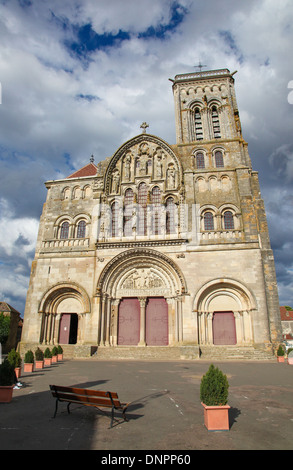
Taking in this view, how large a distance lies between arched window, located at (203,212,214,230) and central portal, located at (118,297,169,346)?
6722 mm

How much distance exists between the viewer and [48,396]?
29.9 ft

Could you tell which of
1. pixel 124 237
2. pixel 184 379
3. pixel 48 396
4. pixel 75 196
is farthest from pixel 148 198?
pixel 48 396

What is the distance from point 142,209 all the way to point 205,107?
12625 millimetres

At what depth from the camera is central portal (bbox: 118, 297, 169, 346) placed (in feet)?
74.0

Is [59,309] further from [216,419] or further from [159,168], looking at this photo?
[216,419]

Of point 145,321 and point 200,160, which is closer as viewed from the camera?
point 145,321

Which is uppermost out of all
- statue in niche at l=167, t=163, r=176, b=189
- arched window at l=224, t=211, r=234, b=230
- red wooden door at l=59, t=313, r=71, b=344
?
statue in niche at l=167, t=163, r=176, b=189

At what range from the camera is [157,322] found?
75.0 ft

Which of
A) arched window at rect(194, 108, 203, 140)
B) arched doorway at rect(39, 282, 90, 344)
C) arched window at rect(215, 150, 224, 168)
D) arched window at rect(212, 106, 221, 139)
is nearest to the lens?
arched doorway at rect(39, 282, 90, 344)

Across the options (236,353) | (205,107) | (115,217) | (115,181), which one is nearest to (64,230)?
(115,217)

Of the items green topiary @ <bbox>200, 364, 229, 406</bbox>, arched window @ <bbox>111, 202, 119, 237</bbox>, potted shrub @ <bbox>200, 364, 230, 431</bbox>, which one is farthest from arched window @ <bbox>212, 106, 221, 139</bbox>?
potted shrub @ <bbox>200, 364, 230, 431</bbox>

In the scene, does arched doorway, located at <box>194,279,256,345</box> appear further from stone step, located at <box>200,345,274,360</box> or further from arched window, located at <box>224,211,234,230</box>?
arched window, located at <box>224,211,234,230</box>

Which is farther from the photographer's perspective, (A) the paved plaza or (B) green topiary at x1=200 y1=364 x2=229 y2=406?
(B) green topiary at x1=200 y1=364 x2=229 y2=406

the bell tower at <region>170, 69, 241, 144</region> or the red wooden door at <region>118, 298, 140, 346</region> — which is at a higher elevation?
the bell tower at <region>170, 69, 241, 144</region>
